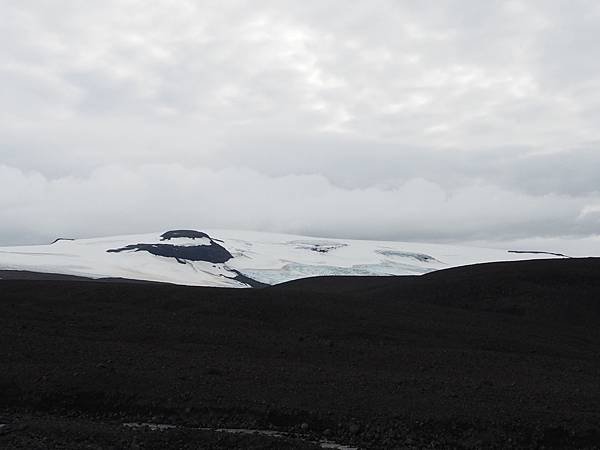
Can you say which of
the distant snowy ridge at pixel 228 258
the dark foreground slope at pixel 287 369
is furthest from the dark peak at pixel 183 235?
the dark foreground slope at pixel 287 369

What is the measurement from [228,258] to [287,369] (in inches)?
4737

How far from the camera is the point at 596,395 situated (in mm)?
18750

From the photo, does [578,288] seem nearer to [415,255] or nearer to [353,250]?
[415,255]

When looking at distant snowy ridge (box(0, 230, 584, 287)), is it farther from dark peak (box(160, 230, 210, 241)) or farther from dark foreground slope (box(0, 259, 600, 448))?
dark foreground slope (box(0, 259, 600, 448))

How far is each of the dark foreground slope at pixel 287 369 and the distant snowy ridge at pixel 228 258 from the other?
232ft

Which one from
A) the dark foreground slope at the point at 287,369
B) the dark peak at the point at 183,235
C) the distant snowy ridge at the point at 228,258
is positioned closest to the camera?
the dark foreground slope at the point at 287,369

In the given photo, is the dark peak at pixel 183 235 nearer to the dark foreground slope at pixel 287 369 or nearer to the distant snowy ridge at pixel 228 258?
the distant snowy ridge at pixel 228 258

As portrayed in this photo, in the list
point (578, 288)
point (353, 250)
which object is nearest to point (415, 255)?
point (353, 250)

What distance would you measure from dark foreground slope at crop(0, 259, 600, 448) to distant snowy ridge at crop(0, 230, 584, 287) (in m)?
70.8

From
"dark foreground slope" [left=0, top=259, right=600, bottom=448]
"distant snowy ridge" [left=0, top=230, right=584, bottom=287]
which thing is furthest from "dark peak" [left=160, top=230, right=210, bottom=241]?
"dark foreground slope" [left=0, top=259, right=600, bottom=448]

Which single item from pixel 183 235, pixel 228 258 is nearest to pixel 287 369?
pixel 228 258

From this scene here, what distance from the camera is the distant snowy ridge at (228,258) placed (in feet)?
361

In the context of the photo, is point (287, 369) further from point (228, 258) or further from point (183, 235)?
point (183, 235)

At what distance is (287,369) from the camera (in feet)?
68.8
